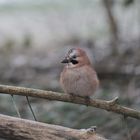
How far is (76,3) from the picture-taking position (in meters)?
12.0

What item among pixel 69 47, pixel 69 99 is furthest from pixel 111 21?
pixel 69 99

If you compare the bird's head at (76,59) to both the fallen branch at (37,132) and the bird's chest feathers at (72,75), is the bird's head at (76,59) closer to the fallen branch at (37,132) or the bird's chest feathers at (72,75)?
the bird's chest feathers at (72,75)

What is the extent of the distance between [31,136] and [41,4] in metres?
8.71

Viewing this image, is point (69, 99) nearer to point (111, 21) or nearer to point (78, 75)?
point (78, 75)

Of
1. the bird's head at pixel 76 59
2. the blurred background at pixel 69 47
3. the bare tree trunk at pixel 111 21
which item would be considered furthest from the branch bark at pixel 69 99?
the bare tree trunk at pixel 111 21

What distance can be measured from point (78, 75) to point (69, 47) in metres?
6.37

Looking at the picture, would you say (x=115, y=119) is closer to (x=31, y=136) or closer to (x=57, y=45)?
(x=31, y=136)

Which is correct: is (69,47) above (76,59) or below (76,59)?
below

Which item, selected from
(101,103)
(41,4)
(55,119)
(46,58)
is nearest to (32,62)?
(46,58)

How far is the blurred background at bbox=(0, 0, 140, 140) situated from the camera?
6035 mm

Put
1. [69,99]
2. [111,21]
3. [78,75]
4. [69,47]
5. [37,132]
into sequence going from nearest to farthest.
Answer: [37,132], [69,99], [78,75], [111,21], [69,47]

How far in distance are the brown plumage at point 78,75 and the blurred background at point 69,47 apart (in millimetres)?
1384

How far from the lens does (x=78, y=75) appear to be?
3.84 metres

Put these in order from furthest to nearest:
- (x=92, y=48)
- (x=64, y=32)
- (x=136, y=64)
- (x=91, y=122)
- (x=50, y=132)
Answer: (x=64, y=32) < (x=92, y=48) < (x=136, y=64) < (x=91, y=122) < (x=50, y=132)
